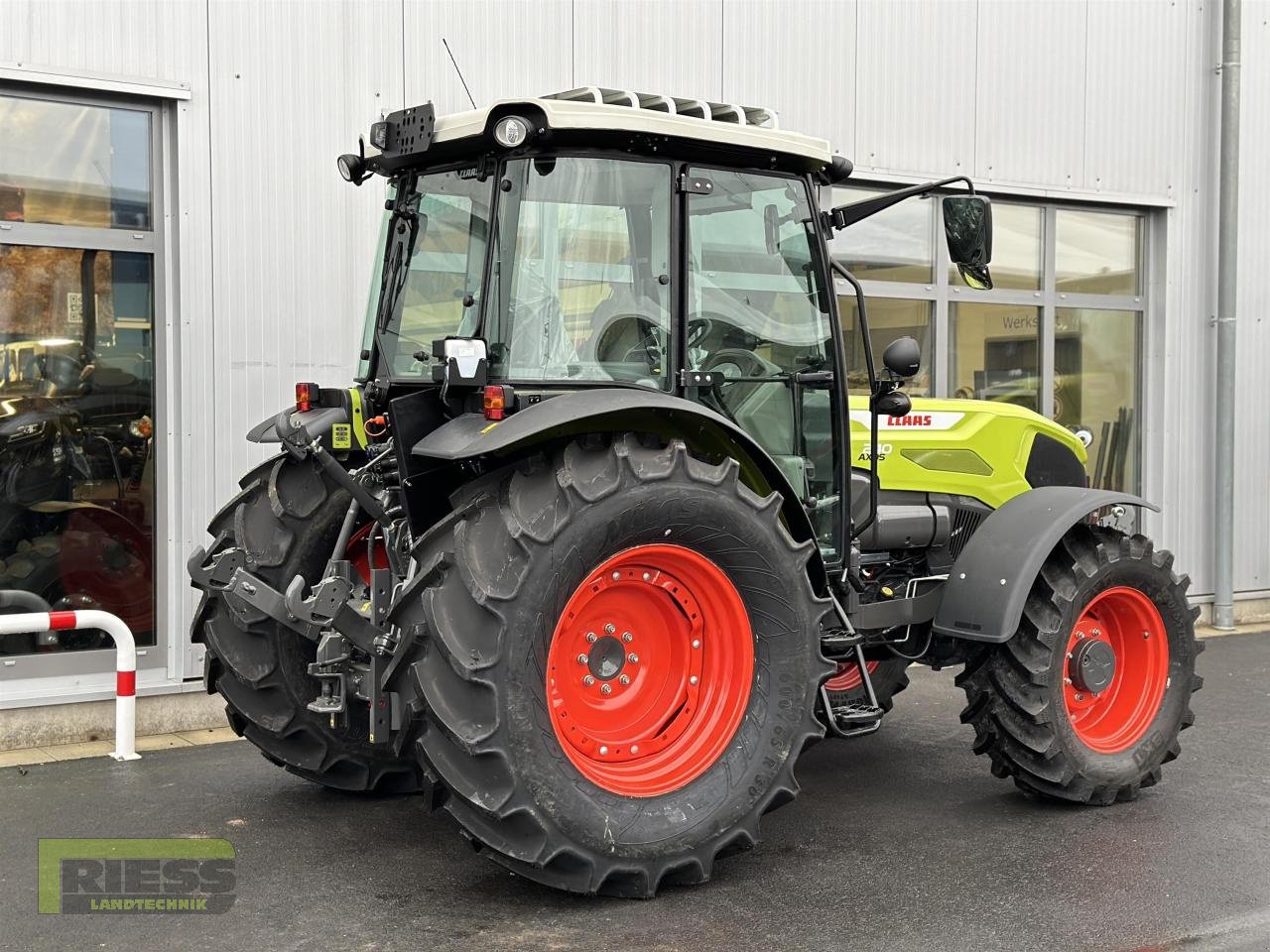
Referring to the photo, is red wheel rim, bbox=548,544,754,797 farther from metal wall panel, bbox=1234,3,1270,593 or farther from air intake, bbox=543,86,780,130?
metal wall panel, bbox=1234,3,1270,593

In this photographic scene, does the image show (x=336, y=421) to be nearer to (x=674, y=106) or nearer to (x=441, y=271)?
(x=441, y=271)

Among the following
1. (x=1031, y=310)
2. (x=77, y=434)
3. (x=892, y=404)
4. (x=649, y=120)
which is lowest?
(x=77, y=434)

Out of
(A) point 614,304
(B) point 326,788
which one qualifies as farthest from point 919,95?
(B) point 326,788

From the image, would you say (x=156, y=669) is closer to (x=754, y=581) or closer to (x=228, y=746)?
(x=228, y=746)

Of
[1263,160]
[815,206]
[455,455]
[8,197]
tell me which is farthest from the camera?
[1263,160]

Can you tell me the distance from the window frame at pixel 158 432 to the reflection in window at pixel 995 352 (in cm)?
512

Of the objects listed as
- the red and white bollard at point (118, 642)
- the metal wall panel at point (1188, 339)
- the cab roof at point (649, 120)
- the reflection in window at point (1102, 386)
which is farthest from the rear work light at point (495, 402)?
the metal wall panel at point (1188, 339)

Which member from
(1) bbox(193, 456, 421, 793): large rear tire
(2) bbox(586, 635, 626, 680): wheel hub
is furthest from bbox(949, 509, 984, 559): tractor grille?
(1) bbox(193, 456, 421, 793): large rear tire

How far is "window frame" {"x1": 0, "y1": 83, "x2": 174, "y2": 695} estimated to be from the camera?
6.55m

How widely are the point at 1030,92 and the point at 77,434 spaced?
21.2 ft

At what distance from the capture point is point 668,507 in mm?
4230

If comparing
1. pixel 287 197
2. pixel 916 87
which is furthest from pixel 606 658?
pixel 916 87

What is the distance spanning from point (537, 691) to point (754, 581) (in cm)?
81

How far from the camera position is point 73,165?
21.6 ft
